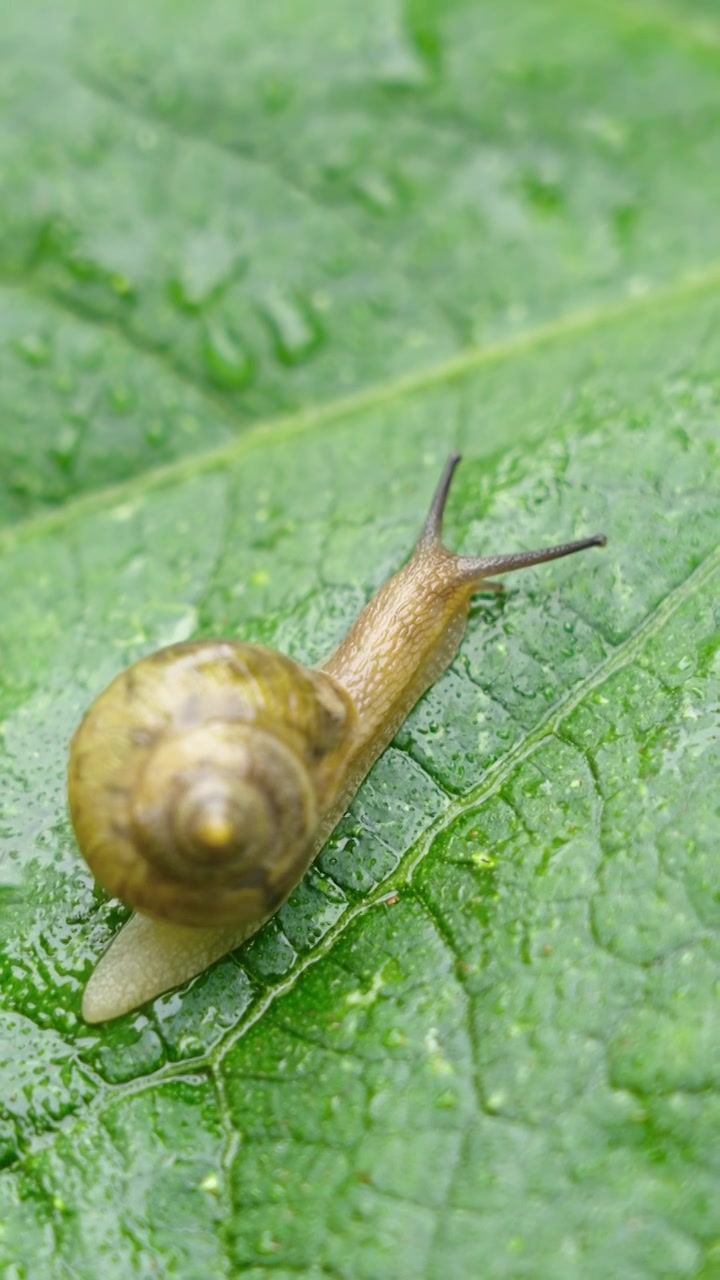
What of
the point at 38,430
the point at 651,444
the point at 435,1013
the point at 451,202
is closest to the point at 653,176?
the point at 451,202

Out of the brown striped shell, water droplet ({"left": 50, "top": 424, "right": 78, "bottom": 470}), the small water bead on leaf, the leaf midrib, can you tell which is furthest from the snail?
the small water bead on leaf

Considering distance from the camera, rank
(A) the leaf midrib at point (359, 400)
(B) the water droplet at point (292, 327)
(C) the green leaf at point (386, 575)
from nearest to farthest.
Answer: (C) the green leaf at point (386, 575), (A) the leaf midrib at point (359, 400), (B) the water droplet at point (292, 327)

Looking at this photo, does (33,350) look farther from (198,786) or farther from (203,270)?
(198,786)

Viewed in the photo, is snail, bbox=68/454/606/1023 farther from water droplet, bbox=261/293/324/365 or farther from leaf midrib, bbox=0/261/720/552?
water droplet, bbox=261/293/324/365

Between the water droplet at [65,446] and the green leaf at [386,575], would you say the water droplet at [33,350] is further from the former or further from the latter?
the water droplet at [65,446]

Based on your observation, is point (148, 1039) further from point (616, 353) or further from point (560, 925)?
point (616, 353)

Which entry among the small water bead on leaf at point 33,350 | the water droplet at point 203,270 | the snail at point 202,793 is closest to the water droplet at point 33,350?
the small water bead on leaf at point 33,350
